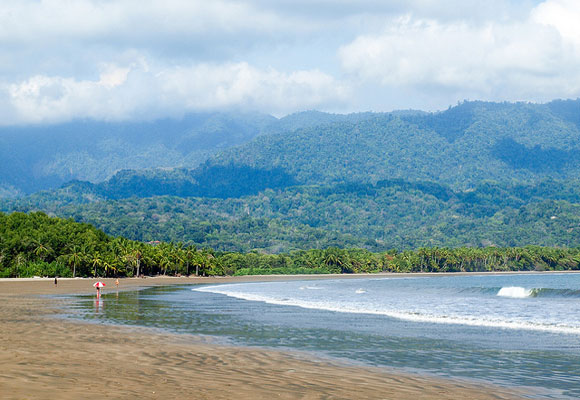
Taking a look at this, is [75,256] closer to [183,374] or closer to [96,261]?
[96,261]

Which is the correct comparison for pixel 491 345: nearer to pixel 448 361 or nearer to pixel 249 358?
pixel 448 361

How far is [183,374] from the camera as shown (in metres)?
19.3

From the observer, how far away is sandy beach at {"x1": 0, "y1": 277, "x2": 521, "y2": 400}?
644 inches

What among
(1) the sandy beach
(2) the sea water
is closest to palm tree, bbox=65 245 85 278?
(2) the sea water

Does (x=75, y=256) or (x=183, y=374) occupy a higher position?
(x=75, y=256)

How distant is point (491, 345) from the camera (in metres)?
28.7

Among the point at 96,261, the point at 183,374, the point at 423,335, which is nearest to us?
the point at 183,374

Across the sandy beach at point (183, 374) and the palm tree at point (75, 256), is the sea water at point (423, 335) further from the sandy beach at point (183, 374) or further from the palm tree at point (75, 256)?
the palm tree at point (75, 256)

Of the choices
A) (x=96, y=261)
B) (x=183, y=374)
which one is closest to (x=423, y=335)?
(x=183, y=374)

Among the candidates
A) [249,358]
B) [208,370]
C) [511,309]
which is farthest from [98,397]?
[511,309]

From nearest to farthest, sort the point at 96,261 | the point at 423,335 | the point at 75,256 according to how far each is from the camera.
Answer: the point at 423,335
the point at 75,256
the point at 96,261

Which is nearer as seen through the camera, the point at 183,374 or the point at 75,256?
the point at 183,374

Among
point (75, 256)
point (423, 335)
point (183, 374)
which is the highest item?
point (75, 256)

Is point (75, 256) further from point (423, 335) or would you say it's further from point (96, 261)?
point (423, 335)
